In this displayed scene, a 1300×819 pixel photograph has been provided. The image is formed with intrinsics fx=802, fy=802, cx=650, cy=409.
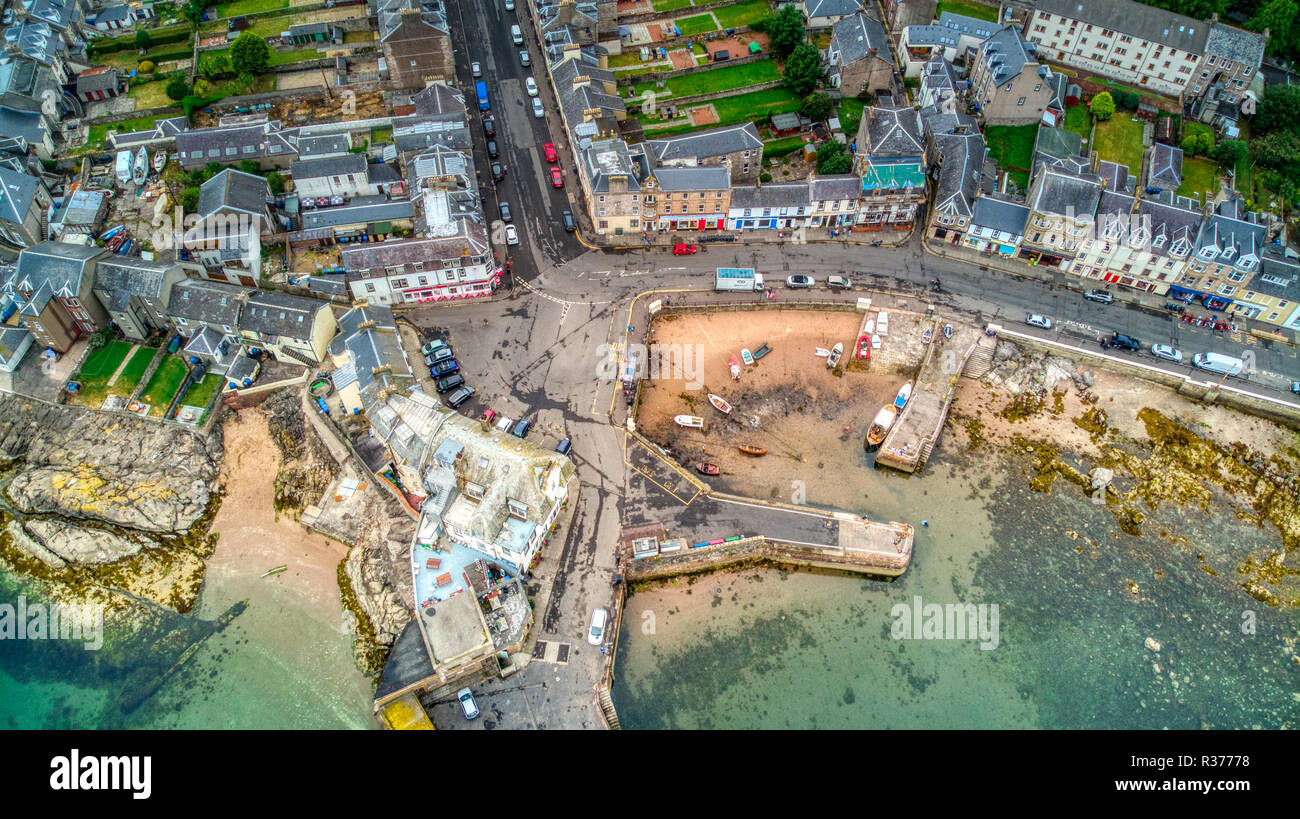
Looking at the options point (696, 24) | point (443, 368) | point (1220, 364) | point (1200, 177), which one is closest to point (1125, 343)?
point (1220, 364)

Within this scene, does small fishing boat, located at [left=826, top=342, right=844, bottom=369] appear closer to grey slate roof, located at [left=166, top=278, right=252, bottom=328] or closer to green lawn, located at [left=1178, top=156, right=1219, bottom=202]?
green lawn, located at [left=1178, top=156, right=1219, bottom=202]

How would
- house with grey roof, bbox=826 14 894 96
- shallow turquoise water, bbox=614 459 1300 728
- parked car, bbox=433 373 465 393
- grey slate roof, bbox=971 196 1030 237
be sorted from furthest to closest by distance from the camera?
house with grey roof, bbox=826 14 894 96 → grey slate roof, bbox=971 196 1030 237 → parked car, bbox=433 373 465 393 → shallow turquoise water, bbox=614 459 1300 728

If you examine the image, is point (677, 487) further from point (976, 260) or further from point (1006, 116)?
point (1006, 116)

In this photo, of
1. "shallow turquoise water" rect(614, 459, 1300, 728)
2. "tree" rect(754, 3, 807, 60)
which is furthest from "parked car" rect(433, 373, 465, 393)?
Answer: "tree" rect(754, 3, 807, 60)

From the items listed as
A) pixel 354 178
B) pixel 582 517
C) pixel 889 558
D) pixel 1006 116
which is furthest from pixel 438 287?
pixel 1006 116

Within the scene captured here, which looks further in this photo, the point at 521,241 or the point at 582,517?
the point at 521,241

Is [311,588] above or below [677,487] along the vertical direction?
below
